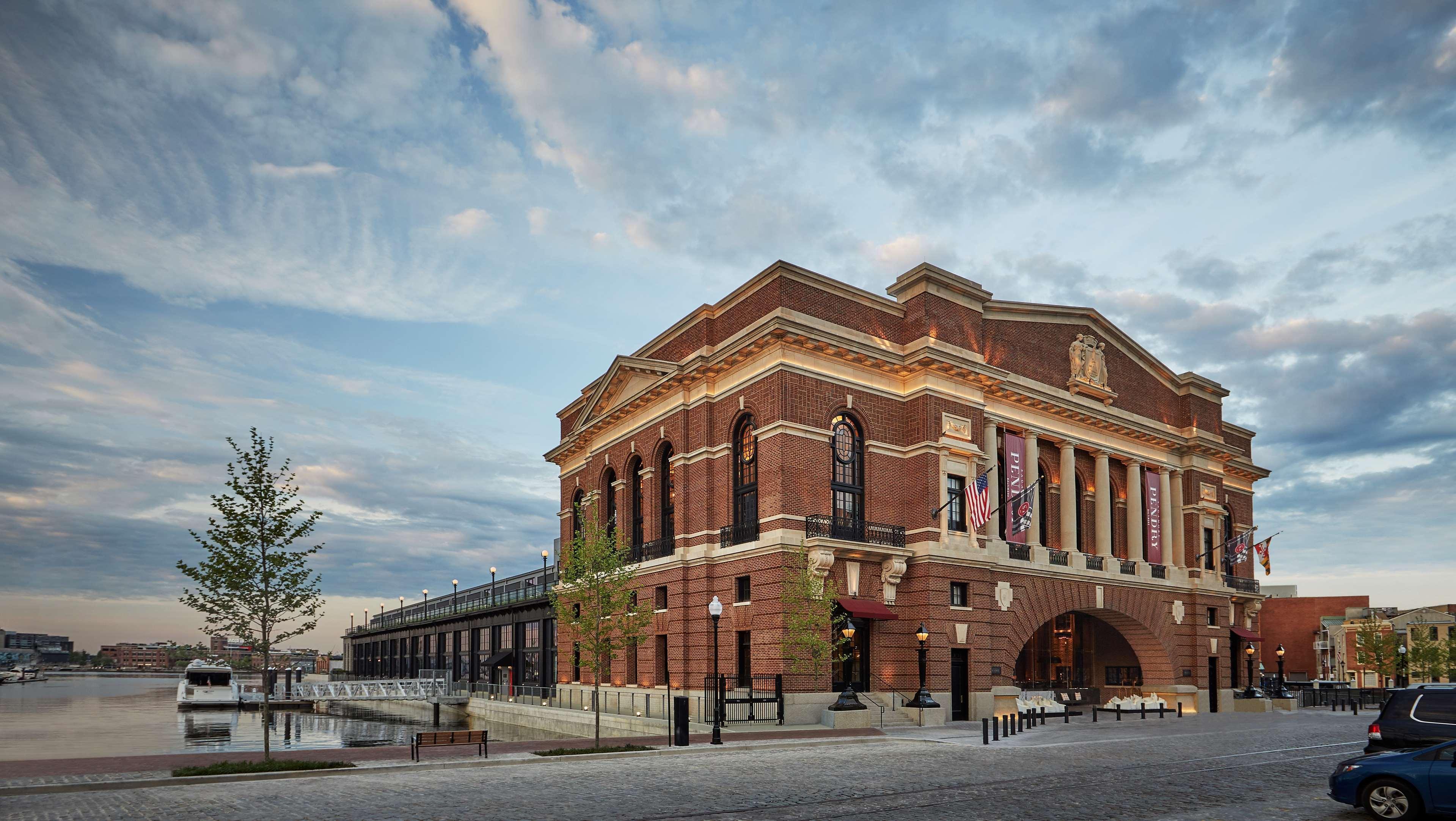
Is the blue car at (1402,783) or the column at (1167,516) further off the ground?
the column at (1167,516)

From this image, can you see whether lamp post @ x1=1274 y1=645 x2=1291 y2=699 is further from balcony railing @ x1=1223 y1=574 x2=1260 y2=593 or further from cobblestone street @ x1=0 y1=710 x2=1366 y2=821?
cobblestone street @ x1=0 y1=710 x2=1366 y2=821

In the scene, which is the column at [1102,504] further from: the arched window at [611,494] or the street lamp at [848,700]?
the arched window at [611,494]

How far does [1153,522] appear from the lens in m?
52.6

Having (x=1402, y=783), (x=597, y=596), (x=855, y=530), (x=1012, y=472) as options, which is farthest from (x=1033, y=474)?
(x=1402, y=783)

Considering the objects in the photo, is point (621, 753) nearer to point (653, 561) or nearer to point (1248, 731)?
point (653, 561)

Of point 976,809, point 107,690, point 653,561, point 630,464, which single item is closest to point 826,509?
point 653,561

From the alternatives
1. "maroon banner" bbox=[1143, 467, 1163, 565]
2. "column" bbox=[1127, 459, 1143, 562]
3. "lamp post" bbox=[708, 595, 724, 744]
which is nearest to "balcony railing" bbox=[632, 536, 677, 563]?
"lamp post" bbox=[708, 595, 724, 744]

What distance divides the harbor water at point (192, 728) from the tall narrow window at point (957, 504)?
19571 millimetres

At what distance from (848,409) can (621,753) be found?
59.4ft

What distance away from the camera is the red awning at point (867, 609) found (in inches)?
1459

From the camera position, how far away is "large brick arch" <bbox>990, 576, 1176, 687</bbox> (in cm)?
4331

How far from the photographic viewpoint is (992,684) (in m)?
41.4

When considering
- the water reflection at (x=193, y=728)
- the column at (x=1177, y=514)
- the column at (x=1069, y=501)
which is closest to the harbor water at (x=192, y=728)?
the water reflection at (x=193, y=728)

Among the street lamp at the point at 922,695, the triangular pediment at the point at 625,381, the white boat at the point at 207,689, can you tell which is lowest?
the white boat at the point at 207,689
